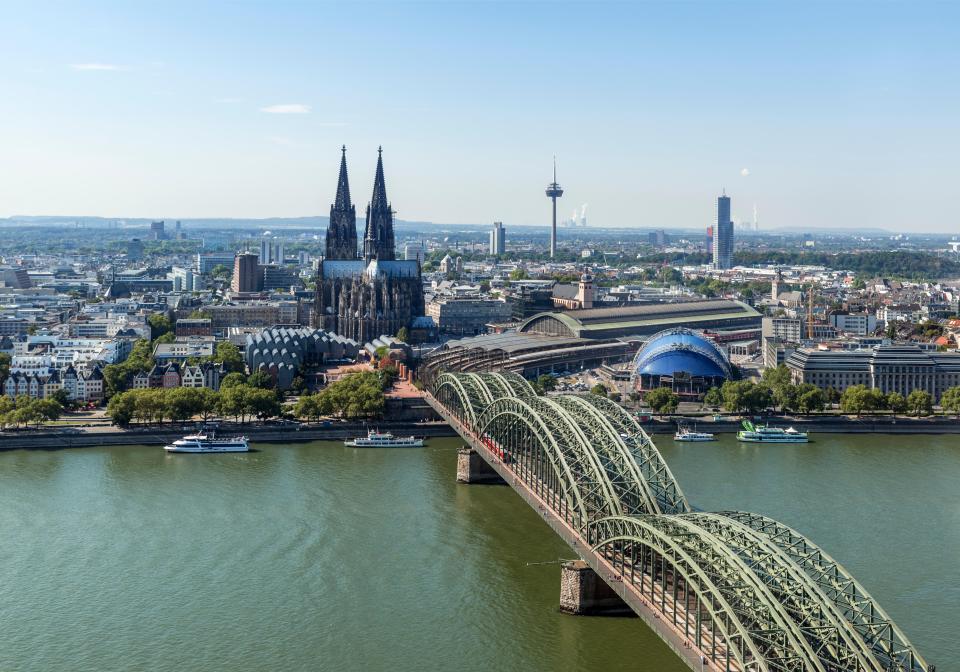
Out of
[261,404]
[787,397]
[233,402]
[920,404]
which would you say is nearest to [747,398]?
[787,397]

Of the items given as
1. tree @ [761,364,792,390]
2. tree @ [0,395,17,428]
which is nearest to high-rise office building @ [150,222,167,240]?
tree @ [761,364,792,390]

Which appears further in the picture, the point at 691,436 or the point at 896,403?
the point at 896,403

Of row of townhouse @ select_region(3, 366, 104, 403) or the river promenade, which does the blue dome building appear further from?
row of townhouse @ select_region(3, 366, 104, 403)

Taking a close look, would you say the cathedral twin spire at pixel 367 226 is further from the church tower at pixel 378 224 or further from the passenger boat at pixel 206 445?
the passenger boat at pixel 206 445

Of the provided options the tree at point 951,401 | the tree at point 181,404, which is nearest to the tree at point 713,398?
the tree at point 951,401

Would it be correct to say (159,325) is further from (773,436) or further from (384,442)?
(773,436)

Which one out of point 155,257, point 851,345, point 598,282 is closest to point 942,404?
point 851,345
